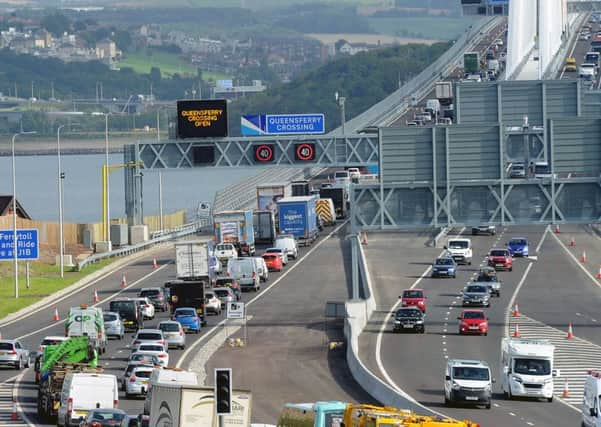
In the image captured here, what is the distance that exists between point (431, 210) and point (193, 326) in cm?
1052

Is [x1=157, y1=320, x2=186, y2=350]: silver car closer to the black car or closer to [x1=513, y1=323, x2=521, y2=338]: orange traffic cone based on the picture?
the black car

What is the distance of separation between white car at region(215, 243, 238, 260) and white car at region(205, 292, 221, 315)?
19.2 meters

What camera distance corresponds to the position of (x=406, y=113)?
194000 mm

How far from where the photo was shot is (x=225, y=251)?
101000 mm

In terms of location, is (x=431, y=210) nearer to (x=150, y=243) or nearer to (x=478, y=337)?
(x=478, y=337)

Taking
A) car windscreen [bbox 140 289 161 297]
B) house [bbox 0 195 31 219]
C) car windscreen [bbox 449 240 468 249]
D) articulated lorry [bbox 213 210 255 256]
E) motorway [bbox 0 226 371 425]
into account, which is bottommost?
motorway [bbox 0 226 371 425]

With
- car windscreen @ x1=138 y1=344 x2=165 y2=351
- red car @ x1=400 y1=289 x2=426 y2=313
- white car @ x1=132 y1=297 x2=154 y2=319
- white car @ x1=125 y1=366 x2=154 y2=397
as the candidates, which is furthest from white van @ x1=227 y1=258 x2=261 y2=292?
white car @ x1=125 y1=366 x2=154 y2=397

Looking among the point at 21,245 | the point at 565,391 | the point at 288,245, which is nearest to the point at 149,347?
the point at 565,391

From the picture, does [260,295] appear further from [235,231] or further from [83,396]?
[83,396]

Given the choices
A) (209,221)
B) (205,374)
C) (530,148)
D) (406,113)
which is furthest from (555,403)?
(406,113)

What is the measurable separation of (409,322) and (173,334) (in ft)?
30.9

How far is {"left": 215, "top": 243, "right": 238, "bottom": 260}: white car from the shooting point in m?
100

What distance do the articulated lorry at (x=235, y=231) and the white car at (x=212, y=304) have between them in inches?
902

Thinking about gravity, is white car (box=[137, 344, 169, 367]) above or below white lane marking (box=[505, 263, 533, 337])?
above
